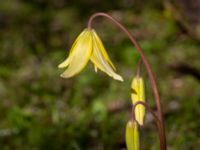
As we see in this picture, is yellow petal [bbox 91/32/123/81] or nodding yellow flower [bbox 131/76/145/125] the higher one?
yellow petal [bbox 91/32/123/81]

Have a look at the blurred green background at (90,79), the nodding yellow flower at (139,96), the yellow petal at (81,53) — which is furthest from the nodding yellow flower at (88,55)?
the blurred green background at (90,79)

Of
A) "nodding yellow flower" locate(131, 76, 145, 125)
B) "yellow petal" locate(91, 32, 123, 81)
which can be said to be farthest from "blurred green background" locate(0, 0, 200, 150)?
"yellow petal" locate(91, 32, 123, 81)

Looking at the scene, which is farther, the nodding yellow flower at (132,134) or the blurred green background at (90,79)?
the blurred green background at (90,79)

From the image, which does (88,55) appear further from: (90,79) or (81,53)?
(90,79)

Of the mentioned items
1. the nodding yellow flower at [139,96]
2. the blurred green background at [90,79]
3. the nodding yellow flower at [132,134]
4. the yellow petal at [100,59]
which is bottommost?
the blurred green background at [90,79]

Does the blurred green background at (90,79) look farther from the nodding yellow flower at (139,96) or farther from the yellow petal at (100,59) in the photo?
the yellow petal at (100,59)

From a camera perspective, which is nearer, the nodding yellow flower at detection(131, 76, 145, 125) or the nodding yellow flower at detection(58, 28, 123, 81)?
the nodding yellow flower at detection(58, 28, 123, 81)

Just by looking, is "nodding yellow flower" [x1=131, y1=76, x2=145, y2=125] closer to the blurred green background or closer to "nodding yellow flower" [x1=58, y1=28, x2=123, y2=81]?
"nodding yellow flower" [x1=58, y1=28, x2=123, y2=81]

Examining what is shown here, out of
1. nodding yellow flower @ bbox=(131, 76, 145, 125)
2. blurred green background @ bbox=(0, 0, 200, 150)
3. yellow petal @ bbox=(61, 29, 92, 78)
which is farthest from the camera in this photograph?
blurred green background @ bbox=(0, 0, 200, 150)
